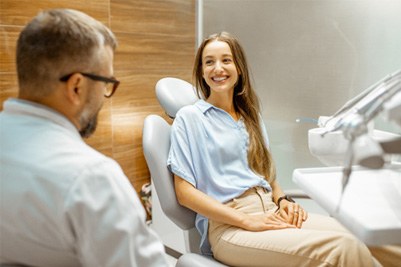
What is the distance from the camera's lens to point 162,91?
1.74m

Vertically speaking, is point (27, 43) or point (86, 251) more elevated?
point (27, 43)

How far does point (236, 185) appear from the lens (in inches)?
59.6

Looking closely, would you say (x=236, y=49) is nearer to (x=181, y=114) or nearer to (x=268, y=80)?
(x=181, y=114)

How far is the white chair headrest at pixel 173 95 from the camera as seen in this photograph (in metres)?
1.73

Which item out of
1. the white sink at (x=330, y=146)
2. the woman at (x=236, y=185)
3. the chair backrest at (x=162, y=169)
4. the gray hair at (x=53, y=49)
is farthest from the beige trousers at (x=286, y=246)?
the gray hair at (x=53, y=49)

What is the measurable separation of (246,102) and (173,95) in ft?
1.11

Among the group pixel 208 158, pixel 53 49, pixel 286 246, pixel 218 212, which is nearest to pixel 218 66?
pixel 208 158

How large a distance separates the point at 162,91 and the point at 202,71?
Answer: 205mm

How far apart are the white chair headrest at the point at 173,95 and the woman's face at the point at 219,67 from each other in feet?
0.55

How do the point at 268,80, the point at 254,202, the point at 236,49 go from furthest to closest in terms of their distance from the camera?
the point at 268,80, the point at 236,49, the point at 254,202

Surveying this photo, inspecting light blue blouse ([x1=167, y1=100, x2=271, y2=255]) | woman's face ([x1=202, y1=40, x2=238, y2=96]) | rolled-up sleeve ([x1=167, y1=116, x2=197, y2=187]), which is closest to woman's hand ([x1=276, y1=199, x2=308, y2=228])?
light blue blouse ([x1=167, y1=100, x2=271, y2=255])

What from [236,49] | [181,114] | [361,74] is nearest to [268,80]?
[361,74]

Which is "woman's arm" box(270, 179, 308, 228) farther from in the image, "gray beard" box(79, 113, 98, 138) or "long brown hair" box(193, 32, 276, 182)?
"gray beard" box(79, 113, 98, 138)

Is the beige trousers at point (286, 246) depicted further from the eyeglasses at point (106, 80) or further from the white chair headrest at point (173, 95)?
the eyeglasses at point (106, 80)
